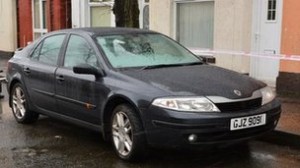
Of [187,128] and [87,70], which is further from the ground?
[87,70]

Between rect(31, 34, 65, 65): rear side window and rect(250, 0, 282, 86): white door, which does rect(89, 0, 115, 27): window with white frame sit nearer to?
rect(250, 0, 282, 86): white door

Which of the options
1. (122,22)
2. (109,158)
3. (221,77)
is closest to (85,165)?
(109,158)

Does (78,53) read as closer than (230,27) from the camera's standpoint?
Yes

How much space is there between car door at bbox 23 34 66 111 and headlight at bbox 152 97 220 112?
2.31 meters

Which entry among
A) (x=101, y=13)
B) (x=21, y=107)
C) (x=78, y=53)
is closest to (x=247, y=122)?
(x=78, y=53)

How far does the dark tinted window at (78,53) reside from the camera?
672cm

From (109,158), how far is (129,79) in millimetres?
1017

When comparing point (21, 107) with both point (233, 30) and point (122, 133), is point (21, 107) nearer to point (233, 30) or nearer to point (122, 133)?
point (122, 133)

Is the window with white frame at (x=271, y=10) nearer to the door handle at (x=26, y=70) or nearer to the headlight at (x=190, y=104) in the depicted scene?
the door handle at (x=26, y=70)

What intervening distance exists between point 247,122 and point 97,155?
6.30ft

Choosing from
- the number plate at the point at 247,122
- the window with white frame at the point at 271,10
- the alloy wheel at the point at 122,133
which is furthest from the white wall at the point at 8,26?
the number plate at the point at 247,122

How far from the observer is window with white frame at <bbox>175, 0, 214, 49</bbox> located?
1251cm

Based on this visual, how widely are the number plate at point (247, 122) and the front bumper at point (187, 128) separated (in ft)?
0.13

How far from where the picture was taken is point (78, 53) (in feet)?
23.0
